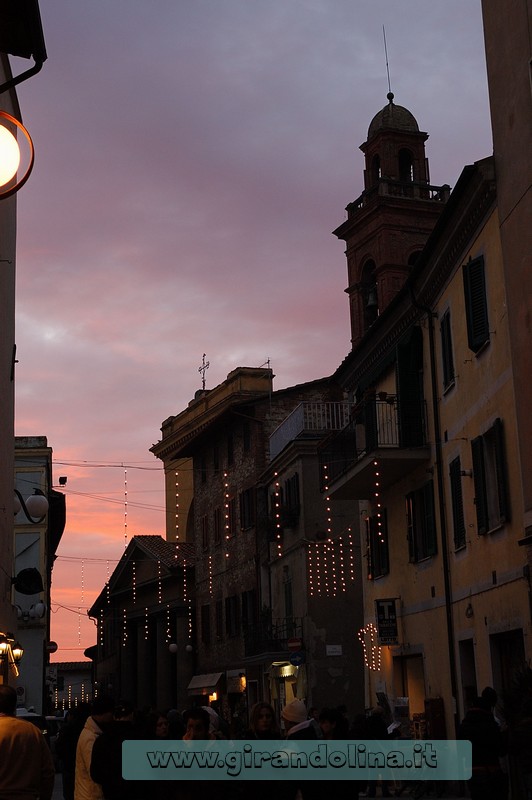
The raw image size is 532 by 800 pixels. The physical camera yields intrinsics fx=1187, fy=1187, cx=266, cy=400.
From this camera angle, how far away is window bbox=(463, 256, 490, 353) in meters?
18.2

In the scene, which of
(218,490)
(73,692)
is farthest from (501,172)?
(73,692)

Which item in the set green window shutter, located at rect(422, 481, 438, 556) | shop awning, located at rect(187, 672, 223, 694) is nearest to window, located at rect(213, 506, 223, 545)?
shop awning, located at rect(187, 672, 223, 694)

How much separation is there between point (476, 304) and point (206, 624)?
3318cm

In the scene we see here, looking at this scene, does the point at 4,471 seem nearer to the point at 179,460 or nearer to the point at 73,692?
the point at 179,460

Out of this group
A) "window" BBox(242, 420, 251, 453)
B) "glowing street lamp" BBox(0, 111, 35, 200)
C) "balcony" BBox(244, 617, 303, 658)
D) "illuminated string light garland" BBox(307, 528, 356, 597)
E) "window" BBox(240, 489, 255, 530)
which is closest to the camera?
"glowing street lamp" BBox(0, 111, 35, 200)

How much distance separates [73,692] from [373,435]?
11256 centimetres

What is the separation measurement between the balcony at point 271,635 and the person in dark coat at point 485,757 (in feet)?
79.2

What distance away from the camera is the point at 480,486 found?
18.5 meters

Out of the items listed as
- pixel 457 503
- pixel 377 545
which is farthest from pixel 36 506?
pixel 377 545

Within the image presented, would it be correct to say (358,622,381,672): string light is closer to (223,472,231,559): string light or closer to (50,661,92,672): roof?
(223,472,231,559): string light

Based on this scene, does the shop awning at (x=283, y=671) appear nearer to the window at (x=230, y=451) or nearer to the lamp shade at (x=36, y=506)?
the window at (x=230, y=451)

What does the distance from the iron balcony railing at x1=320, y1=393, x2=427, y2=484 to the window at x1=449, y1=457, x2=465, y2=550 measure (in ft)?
6.63

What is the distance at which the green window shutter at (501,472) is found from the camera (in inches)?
671

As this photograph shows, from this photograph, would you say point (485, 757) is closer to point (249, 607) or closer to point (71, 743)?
point (71, 743)
